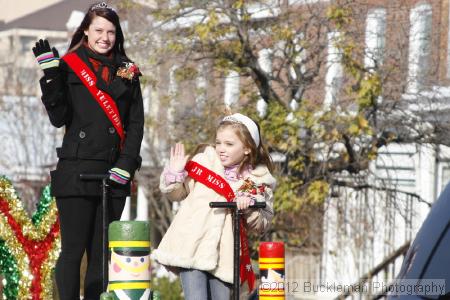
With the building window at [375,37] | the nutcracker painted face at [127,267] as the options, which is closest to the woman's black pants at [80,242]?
the nutcracker painted face at [127,267]

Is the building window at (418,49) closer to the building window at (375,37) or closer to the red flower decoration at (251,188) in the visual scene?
the building window at (375,37)

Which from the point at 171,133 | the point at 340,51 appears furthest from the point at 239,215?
the point at 171,133

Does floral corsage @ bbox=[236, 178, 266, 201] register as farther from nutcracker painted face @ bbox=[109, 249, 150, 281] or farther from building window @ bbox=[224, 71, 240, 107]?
building window @ bbox=[224, 71, 240, 107]

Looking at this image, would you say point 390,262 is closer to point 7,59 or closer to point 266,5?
point 266,5

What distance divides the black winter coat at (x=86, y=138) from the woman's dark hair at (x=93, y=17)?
0.14 metres

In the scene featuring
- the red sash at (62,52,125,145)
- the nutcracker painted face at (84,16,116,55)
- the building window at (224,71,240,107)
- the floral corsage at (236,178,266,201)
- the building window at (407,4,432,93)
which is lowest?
the floral corsage at (236,178,266,201)

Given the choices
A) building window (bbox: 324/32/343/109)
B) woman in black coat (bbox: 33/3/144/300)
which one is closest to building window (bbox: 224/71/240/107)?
building window (bbox: 324/32/343/109)

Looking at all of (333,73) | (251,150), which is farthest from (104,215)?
(333,73)

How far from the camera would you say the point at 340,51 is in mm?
12062

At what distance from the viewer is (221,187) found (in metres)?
6.72

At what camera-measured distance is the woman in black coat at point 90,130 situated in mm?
6430

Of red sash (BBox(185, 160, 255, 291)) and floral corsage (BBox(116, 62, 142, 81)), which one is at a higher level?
floral corsage (BBox(116, 62, 142, 81))

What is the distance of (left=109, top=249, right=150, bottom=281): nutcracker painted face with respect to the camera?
5.27 meters

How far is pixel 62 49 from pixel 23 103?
6.04ft
